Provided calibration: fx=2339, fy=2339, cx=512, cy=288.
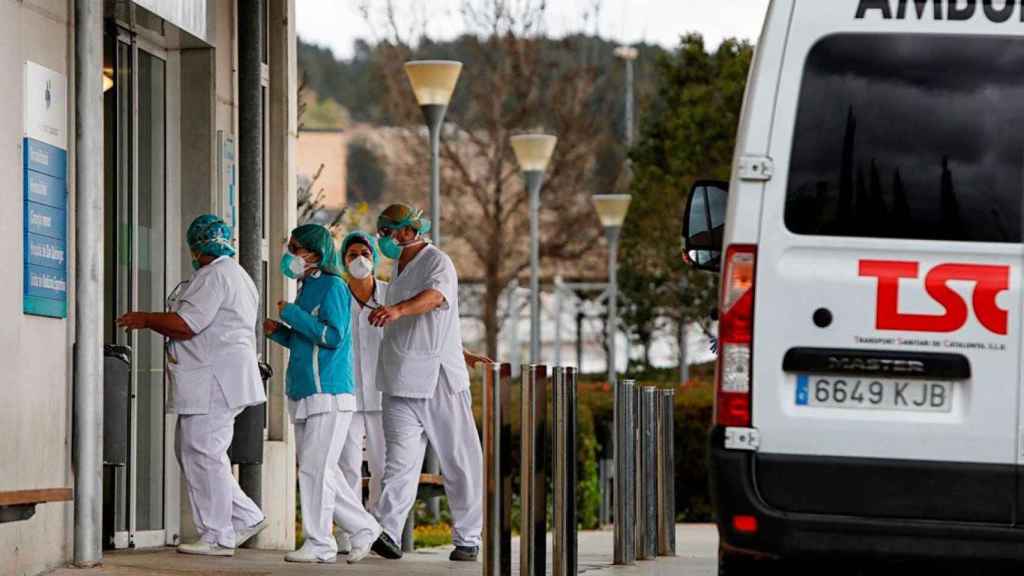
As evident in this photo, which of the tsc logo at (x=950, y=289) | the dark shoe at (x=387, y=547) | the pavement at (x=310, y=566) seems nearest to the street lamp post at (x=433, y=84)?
the pavement at (x=310, y=566)

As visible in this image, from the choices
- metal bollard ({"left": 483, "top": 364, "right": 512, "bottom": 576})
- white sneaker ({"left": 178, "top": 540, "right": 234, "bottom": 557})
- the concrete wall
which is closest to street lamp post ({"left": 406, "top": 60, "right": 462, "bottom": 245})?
white sneaker ({"left": 178, "top": 540, "right": 234, "bottom": 557})

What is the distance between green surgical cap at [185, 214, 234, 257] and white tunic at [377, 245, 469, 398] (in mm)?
1111

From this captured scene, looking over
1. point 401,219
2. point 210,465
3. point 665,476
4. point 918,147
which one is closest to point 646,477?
point 665,476

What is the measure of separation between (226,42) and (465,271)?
36556 mm

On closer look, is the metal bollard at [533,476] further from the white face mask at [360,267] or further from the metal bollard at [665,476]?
the metal bollard at [665,476]

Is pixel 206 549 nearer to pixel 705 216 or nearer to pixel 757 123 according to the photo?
pixel 705 216

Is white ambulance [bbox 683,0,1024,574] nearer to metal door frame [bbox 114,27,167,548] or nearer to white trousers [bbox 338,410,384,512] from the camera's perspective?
white trousers [bbox 338,410,384,512]

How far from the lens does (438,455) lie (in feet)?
42.1

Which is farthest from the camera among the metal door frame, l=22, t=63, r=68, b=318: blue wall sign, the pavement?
the metal door frame

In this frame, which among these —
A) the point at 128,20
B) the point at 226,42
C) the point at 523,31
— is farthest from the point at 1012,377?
the point at 523,31

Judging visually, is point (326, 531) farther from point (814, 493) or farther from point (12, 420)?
point (814, 493)

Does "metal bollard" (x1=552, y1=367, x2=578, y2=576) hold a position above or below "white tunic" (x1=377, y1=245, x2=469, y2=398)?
below

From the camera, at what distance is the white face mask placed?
42.7 feet

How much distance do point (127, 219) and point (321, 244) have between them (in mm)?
1629
